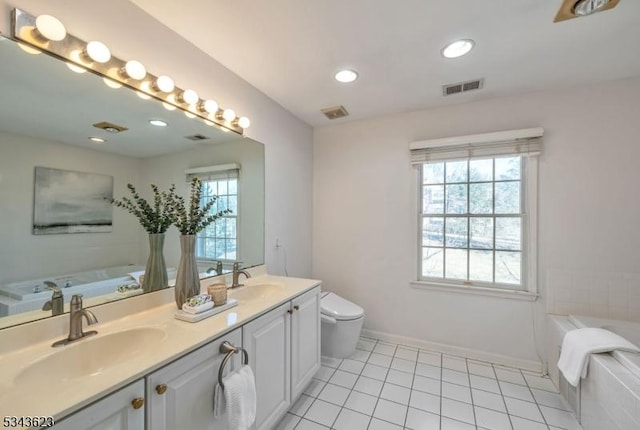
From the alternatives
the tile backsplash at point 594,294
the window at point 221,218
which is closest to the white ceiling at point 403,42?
the window at point 221,218

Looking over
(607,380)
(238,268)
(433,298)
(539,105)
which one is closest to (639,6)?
(539,105)

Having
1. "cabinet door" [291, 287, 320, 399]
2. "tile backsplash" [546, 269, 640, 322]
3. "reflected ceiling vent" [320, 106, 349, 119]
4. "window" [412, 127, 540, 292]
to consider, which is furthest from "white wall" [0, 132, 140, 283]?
"tile backsplash" [546, 269, 640, 322]

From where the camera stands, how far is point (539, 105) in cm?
227

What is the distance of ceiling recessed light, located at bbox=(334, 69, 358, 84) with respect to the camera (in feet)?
6.51

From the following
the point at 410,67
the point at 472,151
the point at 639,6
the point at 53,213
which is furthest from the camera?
the point at 472,151

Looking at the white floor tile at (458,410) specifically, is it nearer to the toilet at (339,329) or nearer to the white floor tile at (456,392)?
the white floor tile at (456,392)

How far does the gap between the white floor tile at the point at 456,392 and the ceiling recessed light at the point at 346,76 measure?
2.51m

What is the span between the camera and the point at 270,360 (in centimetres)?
151

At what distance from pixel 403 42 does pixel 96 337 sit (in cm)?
222

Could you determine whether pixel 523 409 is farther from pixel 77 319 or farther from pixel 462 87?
pixel 77 319

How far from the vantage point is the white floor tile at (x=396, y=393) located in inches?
75.4

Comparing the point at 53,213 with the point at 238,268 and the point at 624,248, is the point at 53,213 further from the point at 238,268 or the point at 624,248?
the point at 624,248

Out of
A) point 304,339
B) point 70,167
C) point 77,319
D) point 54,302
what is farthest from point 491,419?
point 70,167

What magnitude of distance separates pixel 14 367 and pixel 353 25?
Result: 2108 millimetres
